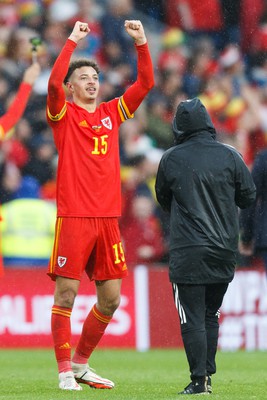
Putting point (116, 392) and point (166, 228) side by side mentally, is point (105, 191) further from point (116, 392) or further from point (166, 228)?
point (166, 228)

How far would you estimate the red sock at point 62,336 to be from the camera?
757cm

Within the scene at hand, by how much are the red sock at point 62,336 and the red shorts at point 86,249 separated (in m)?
0.26

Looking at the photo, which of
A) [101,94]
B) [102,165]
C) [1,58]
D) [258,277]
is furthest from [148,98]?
[102,165]

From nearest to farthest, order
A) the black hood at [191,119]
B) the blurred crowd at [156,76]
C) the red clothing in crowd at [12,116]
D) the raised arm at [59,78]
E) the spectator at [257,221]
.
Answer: the black hood at [191,119]
the raised arm at [59,78]
the red clothing in crowd at [12,116]
the spectator at [257,221]
the blurred crowd at [156,76]

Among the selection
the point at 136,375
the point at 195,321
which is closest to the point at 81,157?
the point at 195,321

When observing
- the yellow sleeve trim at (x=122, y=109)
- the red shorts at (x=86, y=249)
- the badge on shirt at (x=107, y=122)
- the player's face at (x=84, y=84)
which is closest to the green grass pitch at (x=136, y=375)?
the red shorts at (x=86, y=249)

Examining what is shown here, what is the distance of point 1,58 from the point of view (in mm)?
15023

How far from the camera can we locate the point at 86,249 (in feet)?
25.0

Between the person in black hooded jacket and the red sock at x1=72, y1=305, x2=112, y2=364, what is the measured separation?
41.0 inches

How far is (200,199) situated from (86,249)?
1.02 metres

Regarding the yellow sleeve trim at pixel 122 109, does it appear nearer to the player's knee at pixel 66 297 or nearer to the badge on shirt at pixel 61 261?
the badge on shirt at pixel 61 261

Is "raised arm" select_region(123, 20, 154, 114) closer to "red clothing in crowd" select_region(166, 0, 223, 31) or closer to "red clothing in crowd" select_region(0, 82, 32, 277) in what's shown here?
"red clothing in crowd" select_region(0, 82, 32, 277)

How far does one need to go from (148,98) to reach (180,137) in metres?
7.97

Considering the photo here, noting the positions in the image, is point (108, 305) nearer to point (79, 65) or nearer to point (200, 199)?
point (200, 199)
